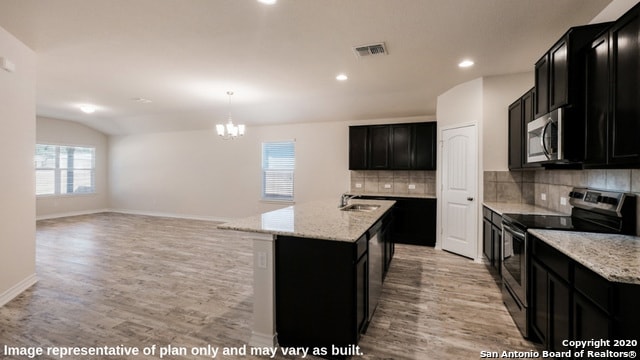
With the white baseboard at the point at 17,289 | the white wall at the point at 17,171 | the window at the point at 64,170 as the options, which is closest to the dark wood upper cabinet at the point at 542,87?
the white wall at the point at 17,171

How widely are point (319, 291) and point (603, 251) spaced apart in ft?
5.47

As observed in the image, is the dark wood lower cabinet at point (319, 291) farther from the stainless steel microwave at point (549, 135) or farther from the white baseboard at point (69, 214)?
the white baseboard at point (69, 214)

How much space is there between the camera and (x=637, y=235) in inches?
75.7

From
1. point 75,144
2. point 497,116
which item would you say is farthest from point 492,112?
point 75,144

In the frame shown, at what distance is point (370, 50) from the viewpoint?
3.14m

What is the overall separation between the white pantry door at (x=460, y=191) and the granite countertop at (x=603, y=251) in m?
2.21

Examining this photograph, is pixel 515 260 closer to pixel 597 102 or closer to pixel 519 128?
pixel 597 102

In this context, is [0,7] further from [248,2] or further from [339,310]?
[339,310]

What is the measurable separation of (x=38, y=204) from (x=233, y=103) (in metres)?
6.13

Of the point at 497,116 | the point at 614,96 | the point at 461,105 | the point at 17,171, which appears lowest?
the point at 17,171

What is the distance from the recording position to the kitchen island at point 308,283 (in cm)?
195

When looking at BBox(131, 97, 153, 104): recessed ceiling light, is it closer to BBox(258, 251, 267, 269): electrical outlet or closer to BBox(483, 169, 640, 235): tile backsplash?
BBox(258, 251, 267, 269): electrical outlet

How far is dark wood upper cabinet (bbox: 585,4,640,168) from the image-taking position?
1.56m

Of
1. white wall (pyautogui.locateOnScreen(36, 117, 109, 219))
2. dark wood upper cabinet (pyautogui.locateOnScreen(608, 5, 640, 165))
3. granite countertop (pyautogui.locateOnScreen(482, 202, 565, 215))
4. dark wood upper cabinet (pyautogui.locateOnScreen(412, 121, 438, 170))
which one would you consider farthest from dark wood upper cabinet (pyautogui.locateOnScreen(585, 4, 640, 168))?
white wall (pyautogui.locateOnScreen(36, 117, 109, 219))
